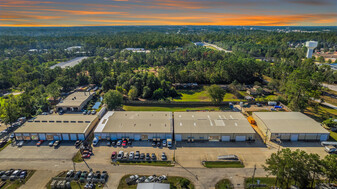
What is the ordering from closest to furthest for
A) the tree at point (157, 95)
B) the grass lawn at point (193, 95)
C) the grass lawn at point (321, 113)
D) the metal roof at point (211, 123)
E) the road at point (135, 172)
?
the road at point (135, 172)
the metal roof at point (211, 123)
the grass lawn at point (321, 113)
the tree at point (157, 95)
the grass lawn at point (193, 95)

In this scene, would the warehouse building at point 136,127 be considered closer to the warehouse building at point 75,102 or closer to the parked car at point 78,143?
the parked car at point 78,143

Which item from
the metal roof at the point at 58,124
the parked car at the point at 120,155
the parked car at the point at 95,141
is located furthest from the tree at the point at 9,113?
the parked car at the point at 120,155

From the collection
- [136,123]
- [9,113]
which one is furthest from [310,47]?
[9,113]

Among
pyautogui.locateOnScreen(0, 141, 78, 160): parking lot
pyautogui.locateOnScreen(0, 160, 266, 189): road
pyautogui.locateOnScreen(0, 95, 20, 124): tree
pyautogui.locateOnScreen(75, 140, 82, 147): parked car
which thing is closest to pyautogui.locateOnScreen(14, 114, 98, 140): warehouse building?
pyautogui.locateOnScreen(75, 140, 82, 147): parked car

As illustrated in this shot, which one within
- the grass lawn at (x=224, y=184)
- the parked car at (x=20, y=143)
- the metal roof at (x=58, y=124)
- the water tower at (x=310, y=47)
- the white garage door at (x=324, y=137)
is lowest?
the grass lawn at (x=224, y=184)

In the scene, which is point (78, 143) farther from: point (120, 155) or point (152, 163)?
point (152, 163)

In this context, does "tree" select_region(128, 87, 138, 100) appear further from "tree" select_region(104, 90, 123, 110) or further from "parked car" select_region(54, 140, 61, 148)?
"parked car" select_region(54, 140, 61, 148)
